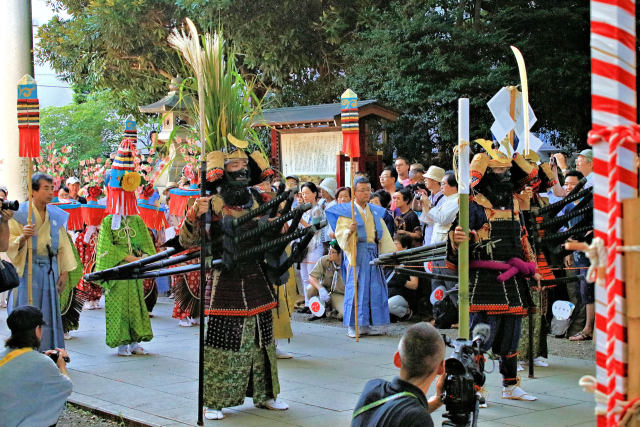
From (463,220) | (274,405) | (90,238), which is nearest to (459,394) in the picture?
(463,220)

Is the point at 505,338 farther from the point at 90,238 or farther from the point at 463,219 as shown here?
the point at 90,238

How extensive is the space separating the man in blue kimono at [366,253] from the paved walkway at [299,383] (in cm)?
25

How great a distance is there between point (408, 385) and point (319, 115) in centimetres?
965

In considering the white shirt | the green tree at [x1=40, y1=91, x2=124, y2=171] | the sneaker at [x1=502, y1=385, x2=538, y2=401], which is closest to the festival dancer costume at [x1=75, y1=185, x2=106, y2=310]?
the white shirt

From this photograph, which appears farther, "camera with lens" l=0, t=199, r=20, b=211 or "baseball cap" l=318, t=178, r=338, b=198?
"baseball cap" l=318, t=178, r=338, b=198

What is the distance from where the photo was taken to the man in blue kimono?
30.0 ft

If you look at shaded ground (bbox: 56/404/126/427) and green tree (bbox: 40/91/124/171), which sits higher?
green tree (bbox: 40/91/124/171)

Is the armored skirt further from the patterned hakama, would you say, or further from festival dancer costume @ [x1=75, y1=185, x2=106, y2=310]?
festival dancer costume @ [x1=75, y1=185, x2=106, y2=310]

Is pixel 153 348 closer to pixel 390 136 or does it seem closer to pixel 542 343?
pixel 542 343

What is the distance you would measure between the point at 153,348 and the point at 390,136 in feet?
24.7

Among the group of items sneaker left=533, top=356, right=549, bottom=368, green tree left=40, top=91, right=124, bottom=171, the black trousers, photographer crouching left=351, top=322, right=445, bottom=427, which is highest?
green tree left=40, top=91, right=124, bottom=171

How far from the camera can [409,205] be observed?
1005cm

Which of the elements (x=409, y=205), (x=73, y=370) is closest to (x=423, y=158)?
(x=409, y=205)

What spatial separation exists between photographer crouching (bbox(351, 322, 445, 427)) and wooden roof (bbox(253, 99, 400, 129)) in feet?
28.7
